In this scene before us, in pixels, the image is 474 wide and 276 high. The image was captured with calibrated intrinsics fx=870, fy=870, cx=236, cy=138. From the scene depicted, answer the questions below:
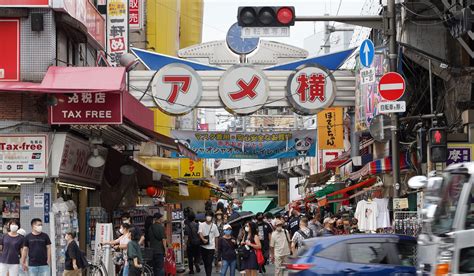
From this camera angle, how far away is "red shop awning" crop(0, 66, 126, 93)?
17812 millimetres

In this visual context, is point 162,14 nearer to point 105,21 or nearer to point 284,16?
point 105,21

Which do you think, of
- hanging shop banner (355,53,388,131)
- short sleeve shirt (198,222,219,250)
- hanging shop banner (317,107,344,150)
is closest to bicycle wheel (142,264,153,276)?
short sleeve shirt (198,222,219,250)

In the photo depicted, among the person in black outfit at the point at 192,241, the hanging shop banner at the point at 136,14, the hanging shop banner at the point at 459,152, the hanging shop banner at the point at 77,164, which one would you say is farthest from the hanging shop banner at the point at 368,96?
the hanging shop banner at the point at 136,14

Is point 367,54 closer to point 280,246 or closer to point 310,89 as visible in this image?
point 280,246

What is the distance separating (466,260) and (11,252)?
11.0m

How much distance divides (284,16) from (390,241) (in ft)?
17.4

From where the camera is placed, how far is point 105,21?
994 inches

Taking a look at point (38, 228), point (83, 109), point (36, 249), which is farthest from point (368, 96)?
point (36, 249)

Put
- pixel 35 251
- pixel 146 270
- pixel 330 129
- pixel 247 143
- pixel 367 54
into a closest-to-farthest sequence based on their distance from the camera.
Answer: pixel 35 251
pixel 367 54
pixel 146 270
pixel 247 143
pixel 330 129

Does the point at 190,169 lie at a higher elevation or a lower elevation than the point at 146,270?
higher

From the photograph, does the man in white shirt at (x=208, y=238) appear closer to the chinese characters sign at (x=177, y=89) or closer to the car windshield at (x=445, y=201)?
the chinese characters sign at (x=177, y=89)

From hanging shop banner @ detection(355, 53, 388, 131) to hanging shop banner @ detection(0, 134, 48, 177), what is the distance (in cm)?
794

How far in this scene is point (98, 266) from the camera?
20.6 metres

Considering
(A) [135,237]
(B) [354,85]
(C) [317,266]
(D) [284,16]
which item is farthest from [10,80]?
(B) [354,85]
